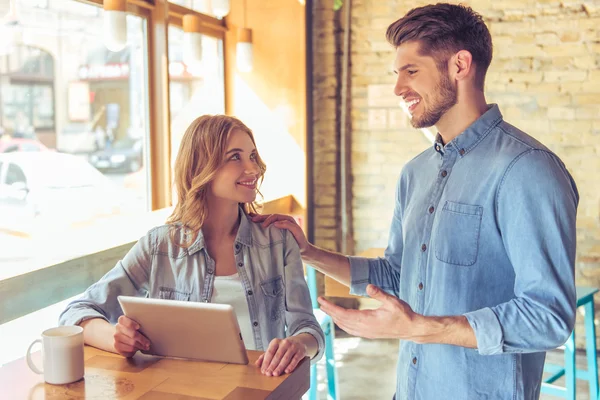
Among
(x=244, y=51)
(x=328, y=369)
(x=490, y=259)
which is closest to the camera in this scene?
(x=490, y=259)

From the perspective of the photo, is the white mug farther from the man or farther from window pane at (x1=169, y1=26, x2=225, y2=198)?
window pane at (x1=169, y1=26, x2=225, y2=198)

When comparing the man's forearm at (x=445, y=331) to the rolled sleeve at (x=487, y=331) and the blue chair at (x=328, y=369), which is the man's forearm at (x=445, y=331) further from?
the blue chair at (x=328, y=369)

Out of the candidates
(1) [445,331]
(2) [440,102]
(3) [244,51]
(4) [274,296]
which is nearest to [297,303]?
(4) [274,296]

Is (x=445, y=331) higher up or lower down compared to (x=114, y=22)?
lower down

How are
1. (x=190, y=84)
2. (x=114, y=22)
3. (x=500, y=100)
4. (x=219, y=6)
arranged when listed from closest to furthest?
(x=114, y=22) → (x=219, y=6) → (x=190, y=84) → (x=500, y=100)

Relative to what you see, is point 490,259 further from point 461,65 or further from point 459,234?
point 461,65

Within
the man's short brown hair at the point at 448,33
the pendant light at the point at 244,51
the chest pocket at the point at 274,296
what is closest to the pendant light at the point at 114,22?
the pendant light at the point at 244,51

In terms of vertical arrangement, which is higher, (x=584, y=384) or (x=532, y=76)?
(x=532, y=76)

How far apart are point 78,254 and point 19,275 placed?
37 centimetres

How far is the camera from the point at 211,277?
74.7 inches

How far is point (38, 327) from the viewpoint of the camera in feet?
8.02

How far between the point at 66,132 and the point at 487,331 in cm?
222

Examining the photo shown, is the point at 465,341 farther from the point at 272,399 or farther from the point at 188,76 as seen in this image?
the point at 188,76

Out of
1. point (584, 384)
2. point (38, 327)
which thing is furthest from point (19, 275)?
point (584, 384)
